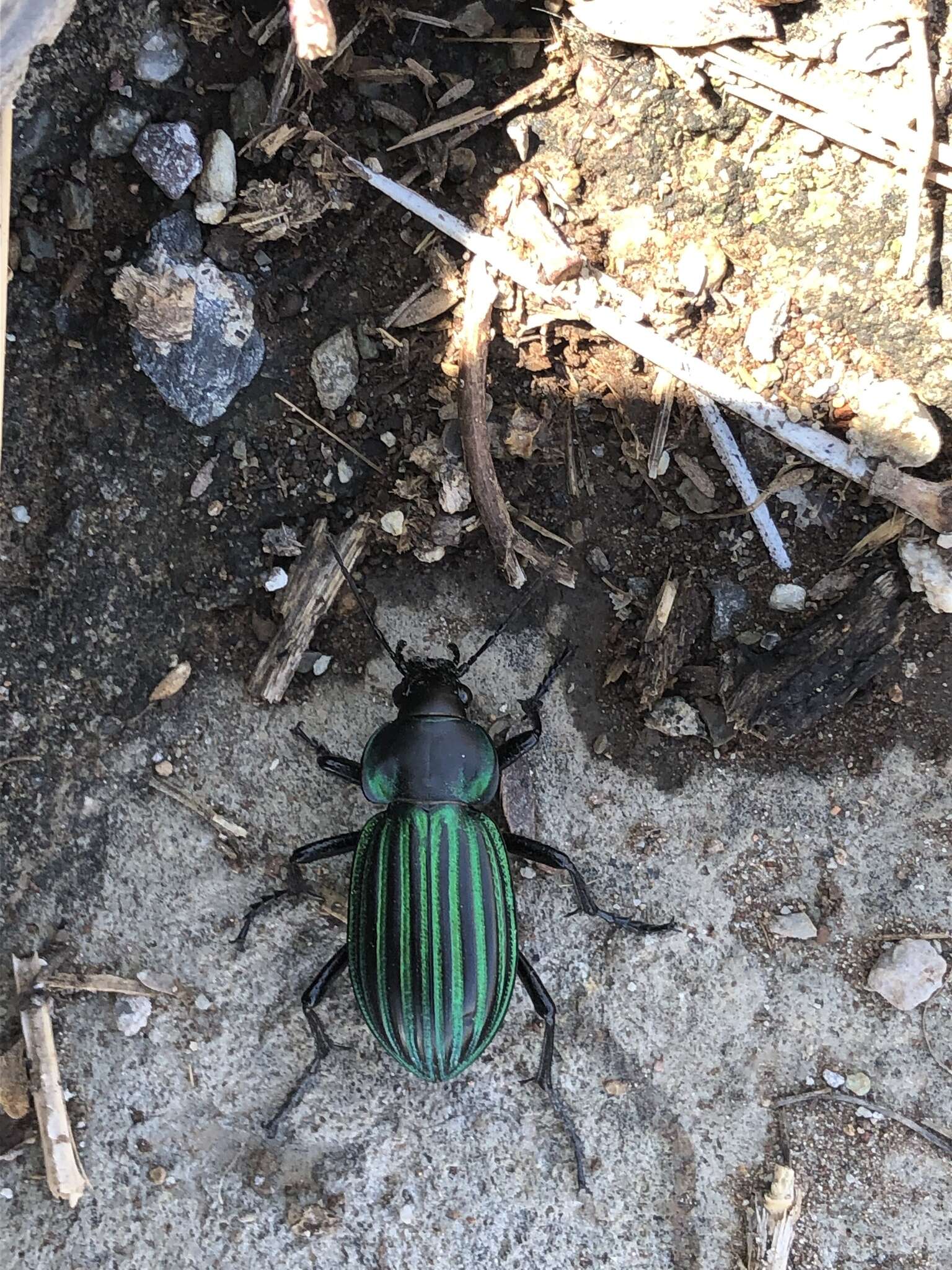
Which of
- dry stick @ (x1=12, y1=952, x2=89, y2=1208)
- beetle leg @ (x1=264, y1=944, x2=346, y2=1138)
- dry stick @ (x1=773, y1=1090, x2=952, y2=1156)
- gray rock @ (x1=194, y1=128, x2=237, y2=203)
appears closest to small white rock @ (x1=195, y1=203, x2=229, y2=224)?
gray rock @ (x1=194, y1=128, x2=237, y2=203)

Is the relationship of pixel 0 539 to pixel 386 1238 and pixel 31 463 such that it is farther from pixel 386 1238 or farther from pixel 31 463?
pixel 386 1238

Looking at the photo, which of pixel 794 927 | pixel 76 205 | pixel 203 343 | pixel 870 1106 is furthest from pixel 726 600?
pixel 76 205

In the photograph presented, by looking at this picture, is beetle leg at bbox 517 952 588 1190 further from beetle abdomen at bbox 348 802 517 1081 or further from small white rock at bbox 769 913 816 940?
small white rock at bbox 769 913 816 940

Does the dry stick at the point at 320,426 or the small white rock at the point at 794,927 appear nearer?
the dry stick at the point at 320,426

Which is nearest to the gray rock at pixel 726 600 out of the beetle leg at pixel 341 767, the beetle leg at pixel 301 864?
the beetle leg at pixel 341 767

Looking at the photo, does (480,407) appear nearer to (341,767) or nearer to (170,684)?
(341,767)

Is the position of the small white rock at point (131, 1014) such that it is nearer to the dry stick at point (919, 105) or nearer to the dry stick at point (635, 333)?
the dry stick at point (635, 333)
